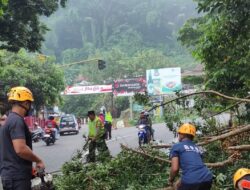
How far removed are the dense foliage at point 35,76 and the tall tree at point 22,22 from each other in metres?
15.6

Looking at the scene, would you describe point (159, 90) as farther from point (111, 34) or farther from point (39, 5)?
point (111, 34)

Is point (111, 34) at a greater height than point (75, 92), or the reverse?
point (111, 34)

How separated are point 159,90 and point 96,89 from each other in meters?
7.31

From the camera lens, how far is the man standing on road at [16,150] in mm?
4363

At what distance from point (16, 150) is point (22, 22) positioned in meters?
11.9

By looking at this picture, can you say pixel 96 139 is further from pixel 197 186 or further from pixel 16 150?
pixel 16 150

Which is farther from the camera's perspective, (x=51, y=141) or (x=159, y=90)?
(x=159, y=90)

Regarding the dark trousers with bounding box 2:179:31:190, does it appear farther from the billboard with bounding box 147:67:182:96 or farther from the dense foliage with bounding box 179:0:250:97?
the billboard with bounding box 147:67:182:96

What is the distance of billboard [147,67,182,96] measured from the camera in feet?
163

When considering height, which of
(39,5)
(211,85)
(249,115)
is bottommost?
(249,115)

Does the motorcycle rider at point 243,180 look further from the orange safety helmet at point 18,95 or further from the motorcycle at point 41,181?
the orange safety helmet at point 18,95

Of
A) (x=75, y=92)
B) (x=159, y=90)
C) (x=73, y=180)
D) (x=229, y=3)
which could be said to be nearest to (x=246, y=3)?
(x=229, y=3)

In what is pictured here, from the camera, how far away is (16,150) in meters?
4.33

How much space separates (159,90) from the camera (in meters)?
50.4
